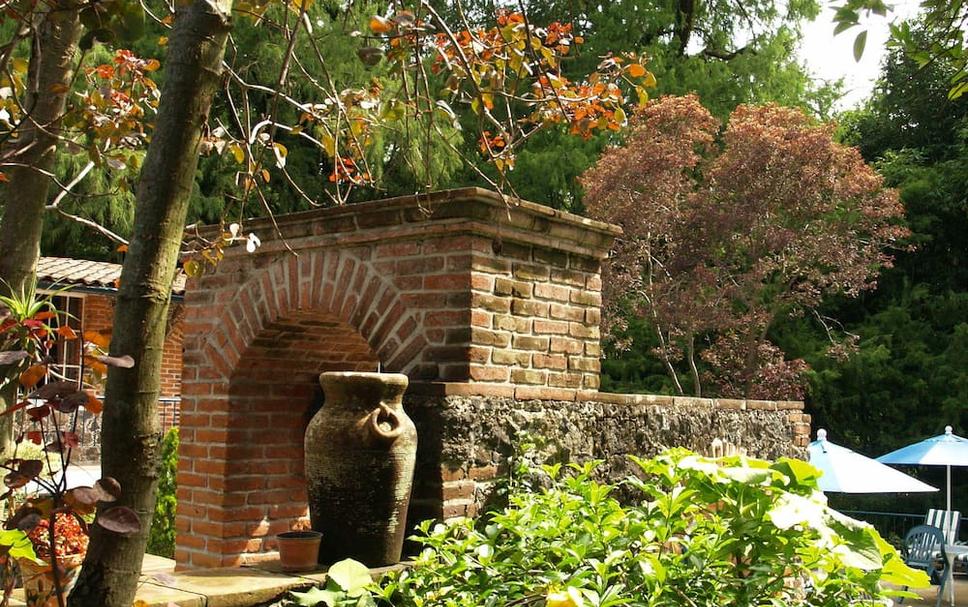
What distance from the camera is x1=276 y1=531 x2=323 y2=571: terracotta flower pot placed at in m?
3.78

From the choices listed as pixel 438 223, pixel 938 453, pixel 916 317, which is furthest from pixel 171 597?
pixel 916 317

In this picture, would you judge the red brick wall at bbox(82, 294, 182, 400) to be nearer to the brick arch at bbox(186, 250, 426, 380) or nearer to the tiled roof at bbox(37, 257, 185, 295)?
the tiled roof at bbox(37, 257, 185, 295)

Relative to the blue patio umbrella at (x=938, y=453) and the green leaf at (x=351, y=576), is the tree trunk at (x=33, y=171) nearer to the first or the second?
the green leaf at (x=351, y=576)

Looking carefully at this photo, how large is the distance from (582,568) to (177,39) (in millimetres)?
1852

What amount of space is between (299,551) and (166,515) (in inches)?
164

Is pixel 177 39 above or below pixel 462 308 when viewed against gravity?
above

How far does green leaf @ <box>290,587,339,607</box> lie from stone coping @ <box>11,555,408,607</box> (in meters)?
0.13

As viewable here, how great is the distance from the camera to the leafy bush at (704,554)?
9.21 ft

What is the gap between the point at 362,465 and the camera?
3750mm

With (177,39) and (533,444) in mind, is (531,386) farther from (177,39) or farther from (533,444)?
(177,39)

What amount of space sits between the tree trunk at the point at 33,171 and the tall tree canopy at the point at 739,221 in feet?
35.7

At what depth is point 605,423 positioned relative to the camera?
→ 16.1 ft

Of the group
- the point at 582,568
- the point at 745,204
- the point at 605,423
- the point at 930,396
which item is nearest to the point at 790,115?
the point at 745,204

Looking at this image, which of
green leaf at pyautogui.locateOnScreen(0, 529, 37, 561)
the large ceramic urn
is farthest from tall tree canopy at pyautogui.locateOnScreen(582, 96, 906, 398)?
green leaf at pyautogui.locateOnScreen(0, 529, 37, 561)
